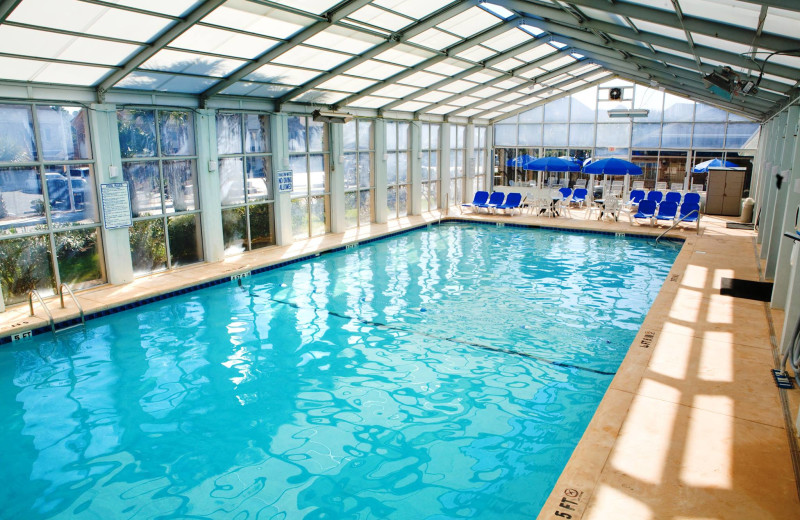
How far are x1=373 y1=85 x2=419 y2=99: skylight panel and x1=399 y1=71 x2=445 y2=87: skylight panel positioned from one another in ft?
0.94

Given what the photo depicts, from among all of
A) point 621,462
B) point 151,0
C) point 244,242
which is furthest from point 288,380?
point 244,242

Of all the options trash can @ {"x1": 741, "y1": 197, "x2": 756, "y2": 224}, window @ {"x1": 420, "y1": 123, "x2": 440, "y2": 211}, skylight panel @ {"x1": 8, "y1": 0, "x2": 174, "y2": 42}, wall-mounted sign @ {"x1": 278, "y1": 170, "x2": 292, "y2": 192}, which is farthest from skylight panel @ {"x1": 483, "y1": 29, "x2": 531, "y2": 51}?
trash can @ {"x1": 741, "y1": 197, "x2": 756, "y2": 224}

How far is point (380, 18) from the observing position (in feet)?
29.9

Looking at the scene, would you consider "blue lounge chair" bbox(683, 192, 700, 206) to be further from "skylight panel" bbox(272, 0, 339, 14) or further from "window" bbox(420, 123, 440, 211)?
"skylight panel" bbox(272, 0, 339, 14)

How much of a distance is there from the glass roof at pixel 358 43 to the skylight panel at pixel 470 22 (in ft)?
0.14

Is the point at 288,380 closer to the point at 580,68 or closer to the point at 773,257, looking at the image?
the point at 773,257

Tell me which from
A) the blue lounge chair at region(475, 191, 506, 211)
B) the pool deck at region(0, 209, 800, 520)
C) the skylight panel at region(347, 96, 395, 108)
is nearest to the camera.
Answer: the pool deck at region(0, 209, 800, 520)

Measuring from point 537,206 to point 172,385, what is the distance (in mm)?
14600

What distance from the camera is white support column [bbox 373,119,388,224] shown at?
1530 cm

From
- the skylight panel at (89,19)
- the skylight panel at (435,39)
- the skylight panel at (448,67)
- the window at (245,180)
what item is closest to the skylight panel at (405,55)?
the skylight panel at (435,39)

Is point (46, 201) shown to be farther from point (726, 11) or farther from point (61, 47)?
point (726, 11)

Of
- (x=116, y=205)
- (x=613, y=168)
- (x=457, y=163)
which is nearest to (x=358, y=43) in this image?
(x=116, y=205)

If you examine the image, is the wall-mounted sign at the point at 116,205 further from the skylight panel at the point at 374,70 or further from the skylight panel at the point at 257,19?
the skylight panel at the point at 374,70

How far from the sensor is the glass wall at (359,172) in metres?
14.8
